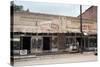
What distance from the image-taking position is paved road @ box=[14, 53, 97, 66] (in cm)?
271

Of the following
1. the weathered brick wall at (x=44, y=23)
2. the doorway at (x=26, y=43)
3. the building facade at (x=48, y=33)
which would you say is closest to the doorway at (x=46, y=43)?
the building facade at (x=48, y=33)

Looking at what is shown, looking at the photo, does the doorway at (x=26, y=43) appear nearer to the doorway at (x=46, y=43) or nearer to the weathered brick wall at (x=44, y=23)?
the weathered brick wall at (x=44, y=23)

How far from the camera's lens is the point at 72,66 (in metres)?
3.00

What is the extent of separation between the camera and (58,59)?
2918 mm

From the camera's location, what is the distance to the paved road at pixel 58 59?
271 centimetres

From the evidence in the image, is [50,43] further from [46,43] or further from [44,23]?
[44,23]

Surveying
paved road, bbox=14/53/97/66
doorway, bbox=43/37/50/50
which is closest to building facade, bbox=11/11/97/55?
doorway, bbox=43/37/50/50

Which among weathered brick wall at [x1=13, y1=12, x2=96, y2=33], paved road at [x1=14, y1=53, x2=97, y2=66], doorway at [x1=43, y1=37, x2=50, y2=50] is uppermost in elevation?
weathered brick wall at [x1=13, y1=12, x2=96, y2=33]

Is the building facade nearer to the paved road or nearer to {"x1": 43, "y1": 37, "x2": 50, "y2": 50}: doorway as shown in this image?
{"x1": 43, "y1": 37, "x2": 50, "y2": 50}: doorway

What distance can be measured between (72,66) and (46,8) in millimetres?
1069

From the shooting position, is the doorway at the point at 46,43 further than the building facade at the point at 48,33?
Yes

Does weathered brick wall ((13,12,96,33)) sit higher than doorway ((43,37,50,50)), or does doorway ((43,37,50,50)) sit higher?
weathered brick wall ((13,12,96,33))
